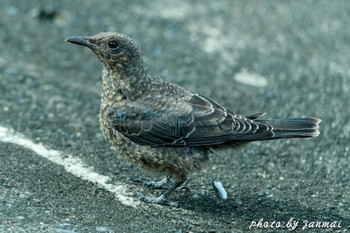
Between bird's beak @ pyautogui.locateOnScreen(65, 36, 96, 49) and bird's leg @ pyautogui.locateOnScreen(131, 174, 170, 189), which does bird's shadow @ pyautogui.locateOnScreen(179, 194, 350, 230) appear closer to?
bird's leg @ pyautogui.locateOnScreen(131, 174, 170, 189)

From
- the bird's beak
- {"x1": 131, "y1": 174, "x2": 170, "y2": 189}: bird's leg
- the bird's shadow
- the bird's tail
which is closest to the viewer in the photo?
the bird's shadow

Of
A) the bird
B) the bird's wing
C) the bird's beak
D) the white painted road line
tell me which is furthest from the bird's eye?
the white painted road line

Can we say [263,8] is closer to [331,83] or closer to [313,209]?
[331,83]

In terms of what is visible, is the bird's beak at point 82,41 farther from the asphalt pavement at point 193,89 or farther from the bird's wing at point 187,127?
the asphalt pavement at point 193,89

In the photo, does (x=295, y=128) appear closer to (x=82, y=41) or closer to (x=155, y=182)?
(x=155, y=182)

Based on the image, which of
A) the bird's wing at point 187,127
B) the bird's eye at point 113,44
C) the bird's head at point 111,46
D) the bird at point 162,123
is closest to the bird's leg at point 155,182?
the bird at point 162,123

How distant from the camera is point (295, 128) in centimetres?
621

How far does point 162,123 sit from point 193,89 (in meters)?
2.44

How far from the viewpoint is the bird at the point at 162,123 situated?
20.5ft

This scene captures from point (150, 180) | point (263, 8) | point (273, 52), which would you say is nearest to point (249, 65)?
point (273, 52)

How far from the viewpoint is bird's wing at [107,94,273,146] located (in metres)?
6.24

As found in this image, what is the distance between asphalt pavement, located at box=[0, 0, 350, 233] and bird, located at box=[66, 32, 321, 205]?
1.23 ft

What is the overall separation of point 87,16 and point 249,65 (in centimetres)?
241

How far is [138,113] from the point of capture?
636 centimetres
